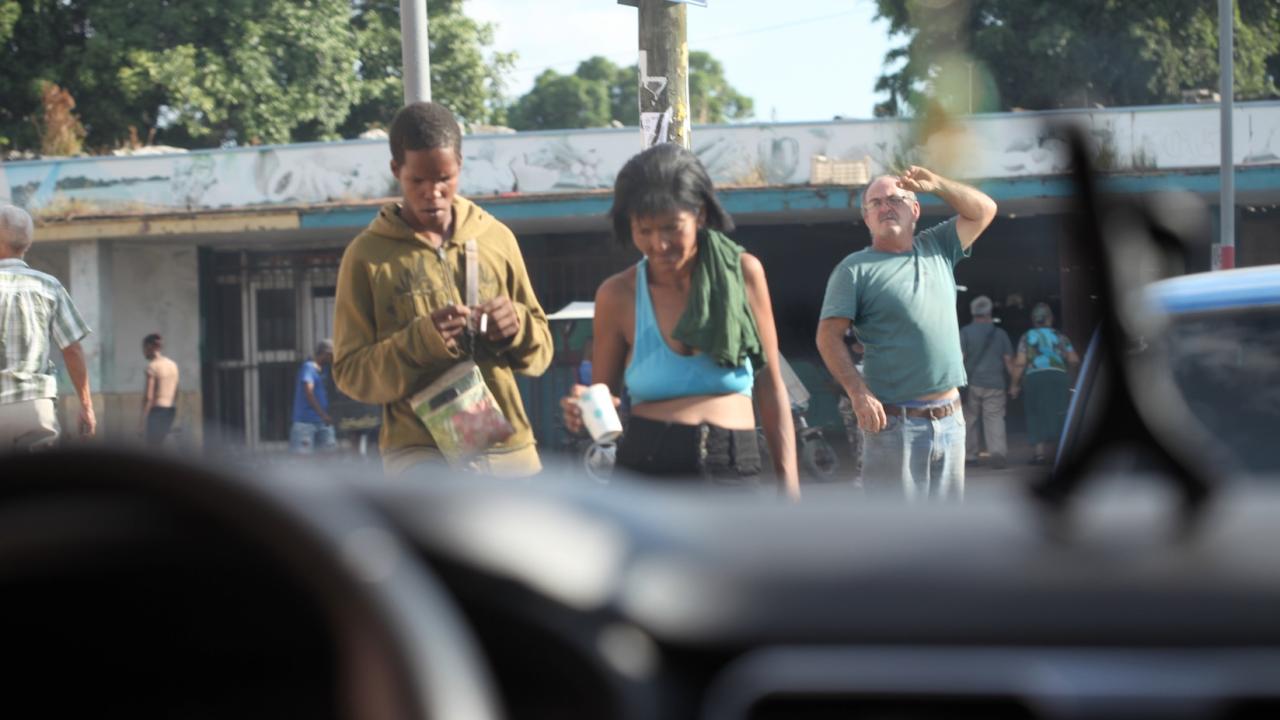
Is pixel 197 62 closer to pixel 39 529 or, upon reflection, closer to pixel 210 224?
pixel 210 224

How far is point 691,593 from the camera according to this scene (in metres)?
0.96

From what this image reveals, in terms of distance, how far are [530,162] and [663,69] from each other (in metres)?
10.7

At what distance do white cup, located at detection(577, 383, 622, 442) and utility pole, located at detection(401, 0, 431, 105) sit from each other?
13.1 ft

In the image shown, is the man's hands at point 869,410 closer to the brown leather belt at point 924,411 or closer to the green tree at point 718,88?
the brown leather belt at point 924,411

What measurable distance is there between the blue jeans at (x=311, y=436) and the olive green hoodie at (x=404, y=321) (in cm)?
1373

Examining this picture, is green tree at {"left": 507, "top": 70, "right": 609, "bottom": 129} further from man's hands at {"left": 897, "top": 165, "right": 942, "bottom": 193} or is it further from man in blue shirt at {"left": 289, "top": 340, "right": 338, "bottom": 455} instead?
man's hands at {"left": 897, "top": 165, "right": 942, "bottom": 193}

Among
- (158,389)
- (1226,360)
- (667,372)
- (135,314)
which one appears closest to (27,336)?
(667,372)

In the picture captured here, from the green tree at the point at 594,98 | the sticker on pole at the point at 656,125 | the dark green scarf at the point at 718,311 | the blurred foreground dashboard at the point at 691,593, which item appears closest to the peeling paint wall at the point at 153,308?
the sticker on pole at the point at 656,125

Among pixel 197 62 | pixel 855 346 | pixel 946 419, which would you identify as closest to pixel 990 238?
pixel 855 346

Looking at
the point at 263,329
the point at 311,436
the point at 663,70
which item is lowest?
the point at 311,436

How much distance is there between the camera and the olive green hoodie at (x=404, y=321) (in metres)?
3.82

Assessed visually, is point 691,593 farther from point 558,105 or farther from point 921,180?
point 558,105

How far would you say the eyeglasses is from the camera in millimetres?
4840

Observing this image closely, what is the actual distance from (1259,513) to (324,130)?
36462mm
